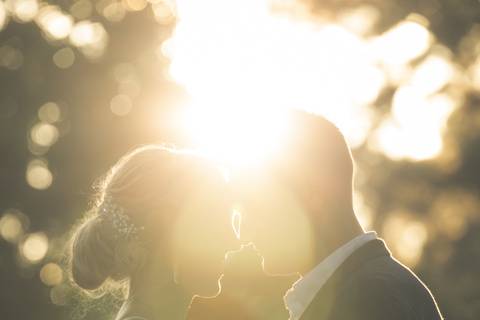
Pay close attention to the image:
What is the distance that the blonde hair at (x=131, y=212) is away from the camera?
7.11 metres

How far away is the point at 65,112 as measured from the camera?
34938 millimetres

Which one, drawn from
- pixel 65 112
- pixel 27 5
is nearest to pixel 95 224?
pixel 65 112

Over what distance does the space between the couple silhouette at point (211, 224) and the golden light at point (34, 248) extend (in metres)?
29.1

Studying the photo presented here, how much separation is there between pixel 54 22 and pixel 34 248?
312 inches

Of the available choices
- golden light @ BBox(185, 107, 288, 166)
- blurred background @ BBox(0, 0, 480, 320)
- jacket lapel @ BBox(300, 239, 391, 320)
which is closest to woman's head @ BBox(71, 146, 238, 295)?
golden light @ BBox(185, 107, 288, 166)

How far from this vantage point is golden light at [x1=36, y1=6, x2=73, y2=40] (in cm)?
3669

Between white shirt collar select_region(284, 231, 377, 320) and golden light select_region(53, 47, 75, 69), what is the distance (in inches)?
1193

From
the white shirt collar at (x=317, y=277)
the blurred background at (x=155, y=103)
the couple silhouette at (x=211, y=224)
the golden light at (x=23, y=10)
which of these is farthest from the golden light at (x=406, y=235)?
the white shirt collar at (x=317, y=277)

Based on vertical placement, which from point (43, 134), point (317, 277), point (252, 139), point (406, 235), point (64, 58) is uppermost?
point (252, 139)

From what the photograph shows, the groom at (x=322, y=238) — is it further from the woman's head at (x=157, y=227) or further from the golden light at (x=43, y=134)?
the golden light at (x=43, y=134)

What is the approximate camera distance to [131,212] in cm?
714

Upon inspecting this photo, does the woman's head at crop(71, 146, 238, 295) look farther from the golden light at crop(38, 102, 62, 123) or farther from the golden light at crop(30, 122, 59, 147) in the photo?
the golden light at crop(30, 122, 59, 147)

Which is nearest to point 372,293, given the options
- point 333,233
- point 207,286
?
point 333,233

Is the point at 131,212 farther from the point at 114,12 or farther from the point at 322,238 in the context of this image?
the point at 114,12
